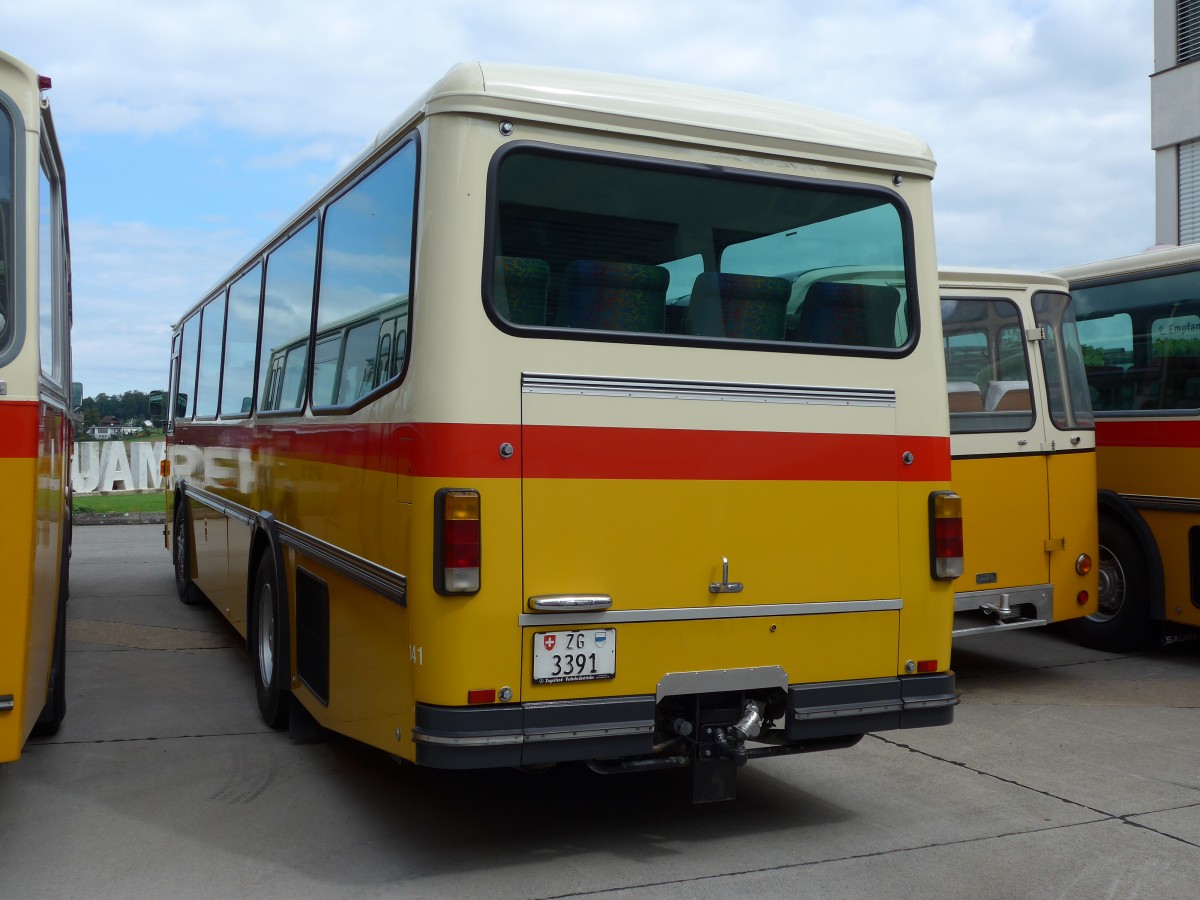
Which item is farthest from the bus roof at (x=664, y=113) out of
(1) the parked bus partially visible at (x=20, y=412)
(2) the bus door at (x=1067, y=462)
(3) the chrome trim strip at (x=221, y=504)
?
(2) the bus door at (x=1067, y=462)

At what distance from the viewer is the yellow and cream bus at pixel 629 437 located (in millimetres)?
4336

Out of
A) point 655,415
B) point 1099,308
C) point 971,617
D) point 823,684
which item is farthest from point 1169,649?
point 655,415

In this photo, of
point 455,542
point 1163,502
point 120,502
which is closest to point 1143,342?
point 1163,502

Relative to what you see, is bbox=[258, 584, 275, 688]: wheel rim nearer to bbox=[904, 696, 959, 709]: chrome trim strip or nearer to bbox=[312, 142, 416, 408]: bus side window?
bbox=[312, 142, 416, 408]: bus side window

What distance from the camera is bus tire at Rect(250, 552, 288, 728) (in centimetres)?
643

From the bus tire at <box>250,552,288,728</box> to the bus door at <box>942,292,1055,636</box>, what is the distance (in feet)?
14.0

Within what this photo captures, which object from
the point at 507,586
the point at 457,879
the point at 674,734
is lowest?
the point at 457,879

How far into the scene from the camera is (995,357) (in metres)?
8.20

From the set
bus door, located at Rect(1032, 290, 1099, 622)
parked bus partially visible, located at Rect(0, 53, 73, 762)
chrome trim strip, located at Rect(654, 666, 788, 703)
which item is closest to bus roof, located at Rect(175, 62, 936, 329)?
parked bus partially visible, located at Rect(0, 53, 73, 762)

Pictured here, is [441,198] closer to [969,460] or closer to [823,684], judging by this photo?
[823,684]

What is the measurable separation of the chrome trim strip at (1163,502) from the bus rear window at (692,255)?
176 inches

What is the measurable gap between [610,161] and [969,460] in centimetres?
429

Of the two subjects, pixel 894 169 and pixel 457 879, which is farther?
pixel 894 169

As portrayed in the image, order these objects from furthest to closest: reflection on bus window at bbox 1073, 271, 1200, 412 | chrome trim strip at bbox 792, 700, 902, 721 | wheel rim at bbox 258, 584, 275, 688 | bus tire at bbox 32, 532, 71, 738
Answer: reflection on bus window at bbox 1073, 271, 1200, 412 < wheel rim at bbox 258, 584, 275, 688 < bus tire at bbox 32, 532, 71, 738 < chrome trim strip at bbox 792, 700, 902, 721
